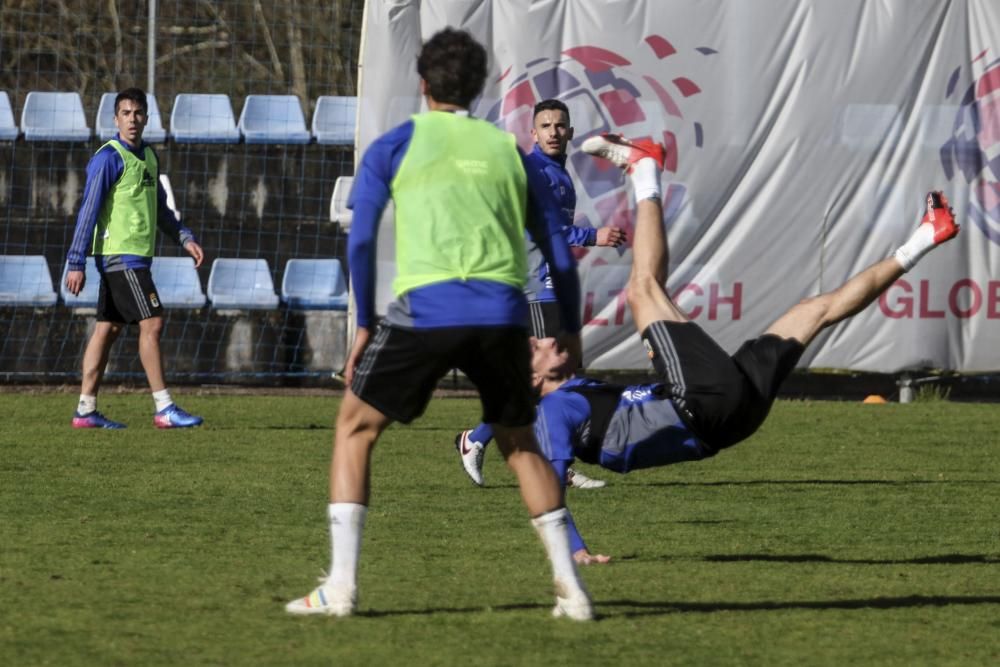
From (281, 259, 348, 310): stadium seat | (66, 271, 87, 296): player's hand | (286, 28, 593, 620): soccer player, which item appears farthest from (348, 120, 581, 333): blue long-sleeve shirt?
(281, 259, 348, 310): stadium seat

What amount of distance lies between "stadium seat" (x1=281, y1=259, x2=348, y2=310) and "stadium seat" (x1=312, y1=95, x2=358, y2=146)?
1.15 m

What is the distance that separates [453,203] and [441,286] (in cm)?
25

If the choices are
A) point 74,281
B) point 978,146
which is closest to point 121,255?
point 74,281

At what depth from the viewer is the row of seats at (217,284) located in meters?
14.6

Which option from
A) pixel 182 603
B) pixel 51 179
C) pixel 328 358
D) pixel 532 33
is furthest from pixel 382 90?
pixel 182 603

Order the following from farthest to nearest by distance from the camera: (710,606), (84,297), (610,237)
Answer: (84,297) < (610,237) < (710,606)

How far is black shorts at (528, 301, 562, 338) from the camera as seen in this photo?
9367 millimetres

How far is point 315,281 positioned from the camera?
15312 millimetres

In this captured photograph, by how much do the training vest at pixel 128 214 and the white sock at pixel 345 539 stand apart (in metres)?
6.58

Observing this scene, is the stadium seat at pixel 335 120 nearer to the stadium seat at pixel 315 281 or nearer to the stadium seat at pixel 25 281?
the stadium seat at pixel 315 281

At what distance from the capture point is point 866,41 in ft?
46.7

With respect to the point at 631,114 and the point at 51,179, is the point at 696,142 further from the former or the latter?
the point at 51,179

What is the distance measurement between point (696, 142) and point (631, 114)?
0.59 m

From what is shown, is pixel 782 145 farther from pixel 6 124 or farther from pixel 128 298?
pixel 6 124
